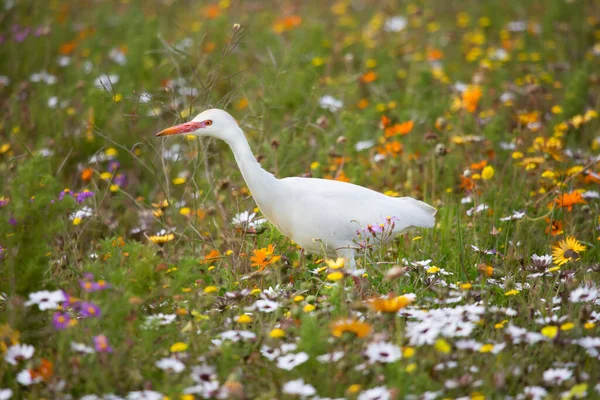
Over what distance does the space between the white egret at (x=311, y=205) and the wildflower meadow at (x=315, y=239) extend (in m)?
0.11

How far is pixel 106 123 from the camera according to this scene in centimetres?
567

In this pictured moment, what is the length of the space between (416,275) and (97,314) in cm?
151

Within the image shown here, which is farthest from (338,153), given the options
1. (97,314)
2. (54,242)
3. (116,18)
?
(116,18)

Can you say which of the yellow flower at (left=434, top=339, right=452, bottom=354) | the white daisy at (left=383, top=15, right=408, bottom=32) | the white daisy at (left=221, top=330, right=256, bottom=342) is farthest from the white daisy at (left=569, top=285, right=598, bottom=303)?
the white daisy at (left=383, top=15, right=408, bottom=32)

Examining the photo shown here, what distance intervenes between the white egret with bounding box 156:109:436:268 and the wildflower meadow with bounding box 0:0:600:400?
114mm

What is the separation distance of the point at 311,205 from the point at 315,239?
165 millimetres

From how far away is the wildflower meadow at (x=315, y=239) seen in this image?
268 centimetres

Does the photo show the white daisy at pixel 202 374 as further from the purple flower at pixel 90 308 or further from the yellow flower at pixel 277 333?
the purple flower at pixel 90 308

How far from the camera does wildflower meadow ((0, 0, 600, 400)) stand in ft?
8.79

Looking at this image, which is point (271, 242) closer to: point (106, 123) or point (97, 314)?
point (97, 314)

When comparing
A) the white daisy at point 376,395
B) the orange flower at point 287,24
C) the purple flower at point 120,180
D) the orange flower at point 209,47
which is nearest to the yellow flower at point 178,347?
the white daisy at point 376,395

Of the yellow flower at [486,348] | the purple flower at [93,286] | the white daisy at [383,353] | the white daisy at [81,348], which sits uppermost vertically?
the purple flower at [93,286]

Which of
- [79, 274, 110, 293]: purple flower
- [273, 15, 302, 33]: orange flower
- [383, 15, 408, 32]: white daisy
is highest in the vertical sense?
[273, 15, 302, 33]: orange flower

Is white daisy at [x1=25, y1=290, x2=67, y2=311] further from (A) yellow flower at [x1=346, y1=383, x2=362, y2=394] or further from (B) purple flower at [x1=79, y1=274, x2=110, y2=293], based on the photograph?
(A) yellow flower at [x1=346, y1=383, x2=362, y2=394]
